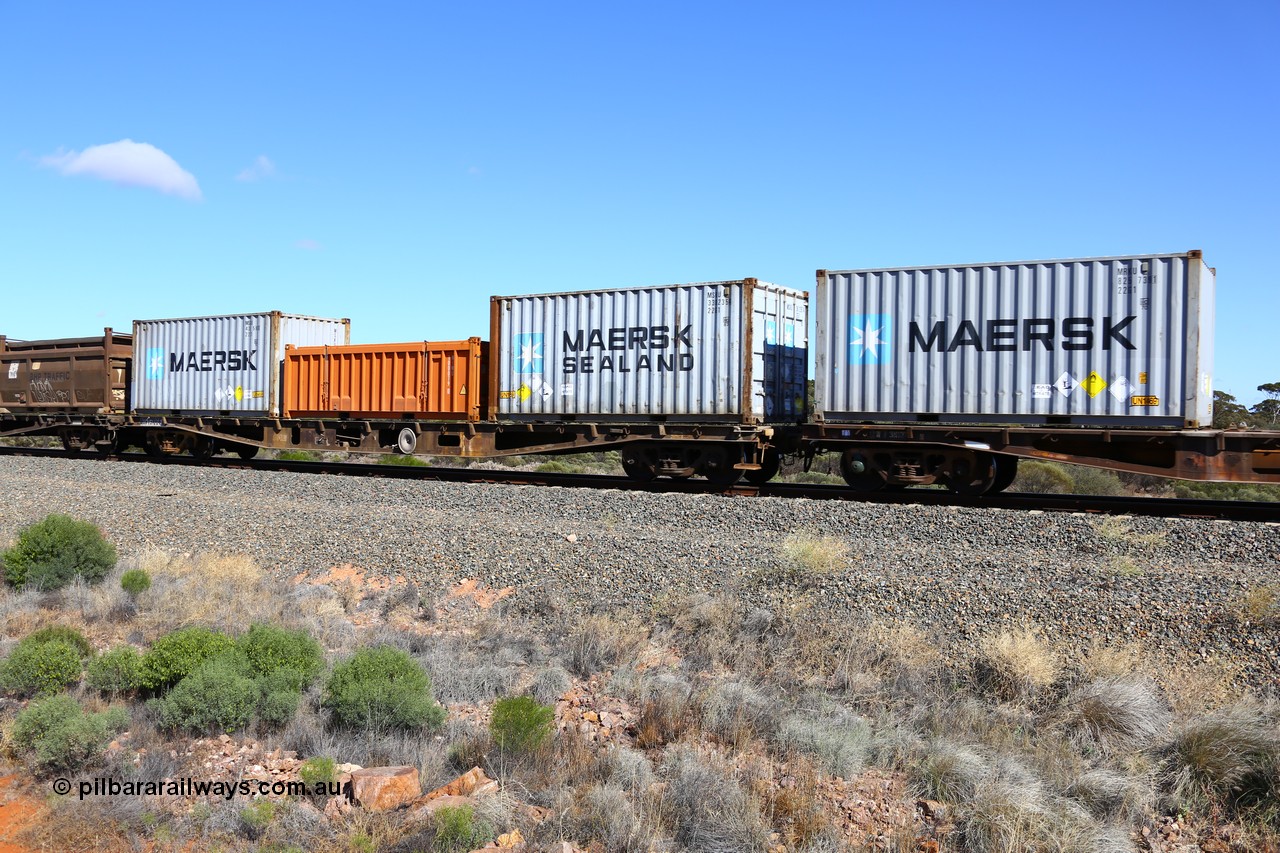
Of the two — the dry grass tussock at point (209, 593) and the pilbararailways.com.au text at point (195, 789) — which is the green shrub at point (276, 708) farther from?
the dry grass tussock at point (209, 593)

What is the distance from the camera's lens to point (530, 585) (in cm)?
951

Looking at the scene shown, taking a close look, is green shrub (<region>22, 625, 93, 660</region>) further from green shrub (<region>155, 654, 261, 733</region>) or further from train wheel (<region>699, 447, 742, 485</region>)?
train wheel (<region>699, 447, 742, 485</region>)

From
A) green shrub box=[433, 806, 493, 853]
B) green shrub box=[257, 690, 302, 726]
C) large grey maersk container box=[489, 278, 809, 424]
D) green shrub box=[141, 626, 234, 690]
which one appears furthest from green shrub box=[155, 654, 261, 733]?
large grey maersk container box=[489, 278, 809, 424]

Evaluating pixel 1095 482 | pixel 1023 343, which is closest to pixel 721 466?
pixel 1023 343

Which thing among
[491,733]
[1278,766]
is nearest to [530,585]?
[491,733]

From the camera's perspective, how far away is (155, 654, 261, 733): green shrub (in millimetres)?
6098

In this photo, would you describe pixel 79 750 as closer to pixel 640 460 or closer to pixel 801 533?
pixel 801 533

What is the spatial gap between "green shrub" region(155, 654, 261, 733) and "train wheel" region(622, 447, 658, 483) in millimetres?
10339

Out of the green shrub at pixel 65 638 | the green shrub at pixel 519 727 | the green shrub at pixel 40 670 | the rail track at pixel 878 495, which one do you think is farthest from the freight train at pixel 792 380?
the green shrub at pixel 40 670

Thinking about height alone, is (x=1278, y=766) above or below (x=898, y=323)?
below

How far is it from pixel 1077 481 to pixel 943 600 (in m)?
13.0

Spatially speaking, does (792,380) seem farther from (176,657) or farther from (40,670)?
(40,670)

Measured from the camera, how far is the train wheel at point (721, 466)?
15.5 m

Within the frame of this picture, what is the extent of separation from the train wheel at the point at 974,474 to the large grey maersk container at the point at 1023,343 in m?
0.58
